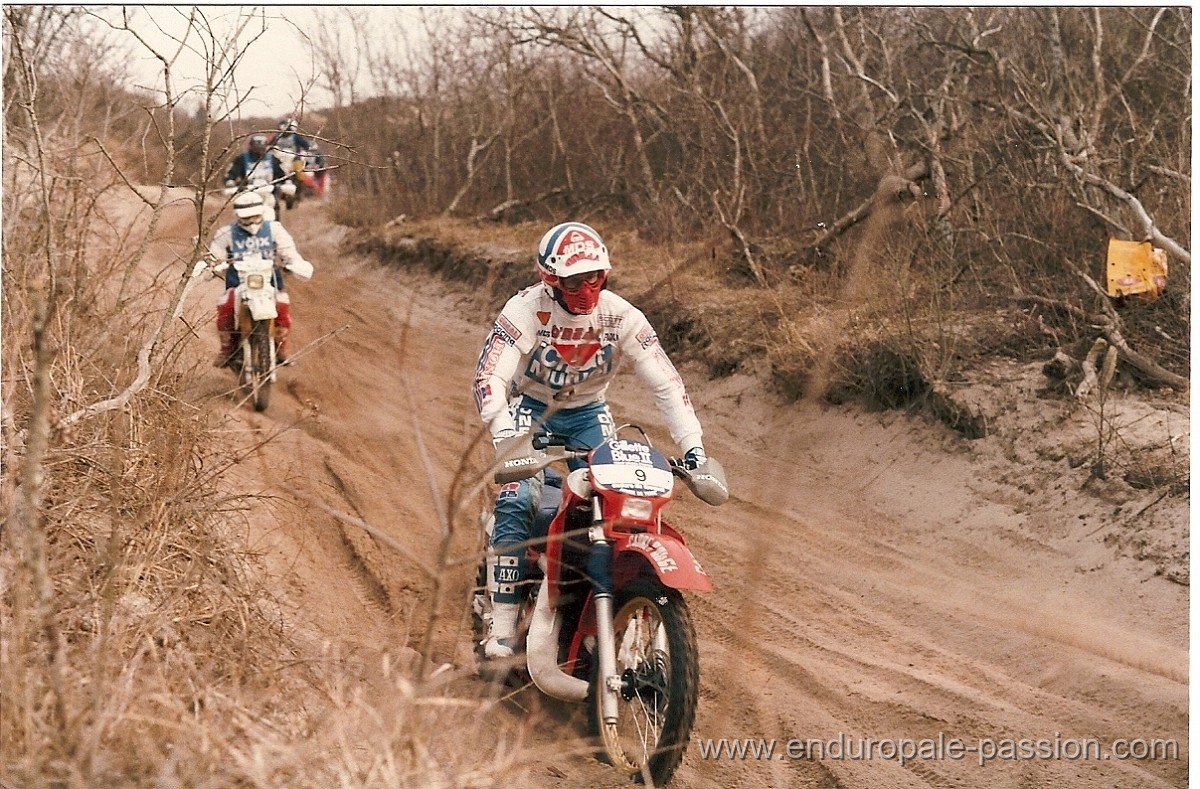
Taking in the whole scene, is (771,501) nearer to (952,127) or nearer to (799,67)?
(952,127)

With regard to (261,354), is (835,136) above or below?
above

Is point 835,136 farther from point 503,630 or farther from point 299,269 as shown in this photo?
point 503,630

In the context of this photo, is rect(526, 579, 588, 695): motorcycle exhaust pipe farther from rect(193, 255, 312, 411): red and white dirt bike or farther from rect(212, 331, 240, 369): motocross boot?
rect(212, 331, 240, 369): motocross boot

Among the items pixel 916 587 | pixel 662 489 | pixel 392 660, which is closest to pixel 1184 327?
pixel 916 587

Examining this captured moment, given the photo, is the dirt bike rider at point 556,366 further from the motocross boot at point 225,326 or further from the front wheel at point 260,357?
the motocross boot at point 225,326

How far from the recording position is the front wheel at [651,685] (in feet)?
13.7

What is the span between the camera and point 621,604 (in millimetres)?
4516

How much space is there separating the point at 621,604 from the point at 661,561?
39 cm

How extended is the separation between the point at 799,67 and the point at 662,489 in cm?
798

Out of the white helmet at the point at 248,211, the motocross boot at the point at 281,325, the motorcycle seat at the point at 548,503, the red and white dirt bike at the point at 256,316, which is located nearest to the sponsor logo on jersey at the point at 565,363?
the motorcycle seat at the point at 548,503

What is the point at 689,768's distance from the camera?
4.52 m

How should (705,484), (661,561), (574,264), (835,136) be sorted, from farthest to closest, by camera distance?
(835,136) → (574,264) → (705,484) → (661,561)

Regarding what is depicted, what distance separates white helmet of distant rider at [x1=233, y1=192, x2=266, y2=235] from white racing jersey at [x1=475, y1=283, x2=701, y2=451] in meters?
4.31

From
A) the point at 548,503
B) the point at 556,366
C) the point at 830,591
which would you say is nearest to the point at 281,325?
the point at 556,366
